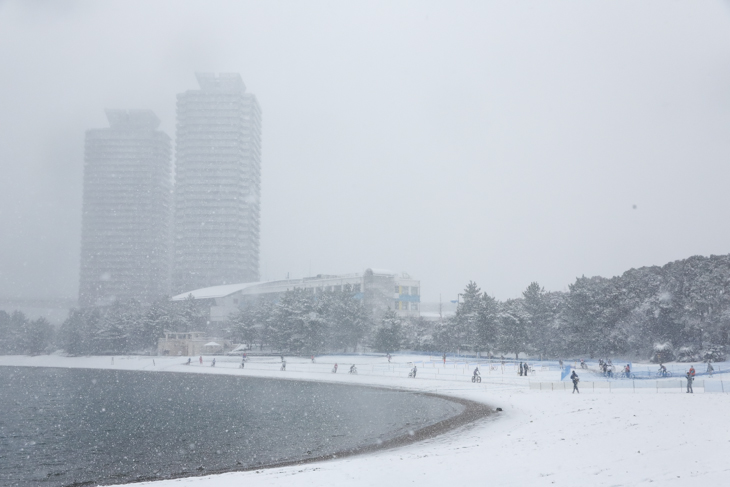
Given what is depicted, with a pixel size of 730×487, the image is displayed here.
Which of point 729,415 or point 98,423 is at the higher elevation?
point 729,415

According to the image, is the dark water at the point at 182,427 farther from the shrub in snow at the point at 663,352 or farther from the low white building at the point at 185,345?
the low white building at the point at 185,345

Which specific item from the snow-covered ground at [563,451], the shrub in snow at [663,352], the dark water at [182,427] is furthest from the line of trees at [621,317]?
the snow-covered ground at [563,451]

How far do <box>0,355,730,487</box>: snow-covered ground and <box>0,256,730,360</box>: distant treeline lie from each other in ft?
121

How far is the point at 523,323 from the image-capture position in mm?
84062

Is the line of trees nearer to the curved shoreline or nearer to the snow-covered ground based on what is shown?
the snow-covered ground

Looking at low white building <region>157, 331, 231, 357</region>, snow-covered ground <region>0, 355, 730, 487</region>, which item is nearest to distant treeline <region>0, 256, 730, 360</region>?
low white building <region>157, 331, 231, 357</region>

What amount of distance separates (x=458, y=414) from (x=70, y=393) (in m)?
45.1

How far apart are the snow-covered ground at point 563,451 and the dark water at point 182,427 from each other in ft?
15.8

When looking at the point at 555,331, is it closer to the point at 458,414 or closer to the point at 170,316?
the point at 458,414

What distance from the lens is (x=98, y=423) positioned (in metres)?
38.5

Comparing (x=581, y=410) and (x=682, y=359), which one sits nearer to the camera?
(x=581, y=410)

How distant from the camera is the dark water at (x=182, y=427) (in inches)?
982

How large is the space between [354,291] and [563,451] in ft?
416

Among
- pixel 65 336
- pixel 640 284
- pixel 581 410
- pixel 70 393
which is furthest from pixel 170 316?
pixel 581 410
